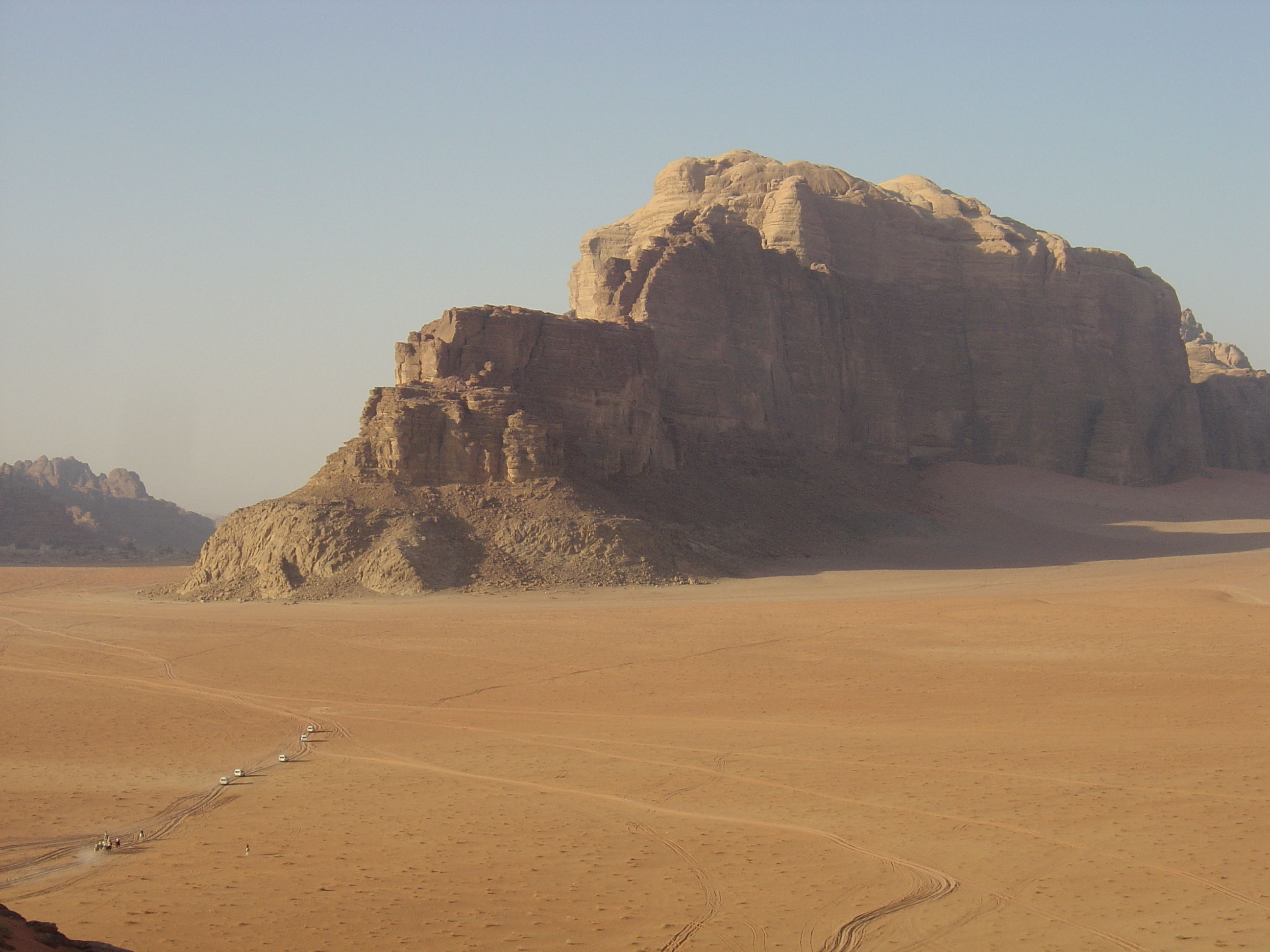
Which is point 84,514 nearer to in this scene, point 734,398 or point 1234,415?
point 734,398

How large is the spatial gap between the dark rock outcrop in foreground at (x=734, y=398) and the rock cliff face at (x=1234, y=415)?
2.92 metres

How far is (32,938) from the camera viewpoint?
6348 millimetres

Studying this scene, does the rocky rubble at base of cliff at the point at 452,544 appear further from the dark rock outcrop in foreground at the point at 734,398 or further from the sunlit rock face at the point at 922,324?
the sunlit rock face at the point at 922,324

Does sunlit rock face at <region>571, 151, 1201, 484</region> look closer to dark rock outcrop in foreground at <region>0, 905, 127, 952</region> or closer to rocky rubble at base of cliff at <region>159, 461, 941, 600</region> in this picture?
rocky rubble at base of cliff at <region>159, 461, 941, 600</region>

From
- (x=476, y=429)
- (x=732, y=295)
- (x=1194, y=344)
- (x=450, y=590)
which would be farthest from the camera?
(x=1194, y=344)

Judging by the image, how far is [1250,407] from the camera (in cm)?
7725

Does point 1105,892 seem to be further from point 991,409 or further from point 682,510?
point 991,409

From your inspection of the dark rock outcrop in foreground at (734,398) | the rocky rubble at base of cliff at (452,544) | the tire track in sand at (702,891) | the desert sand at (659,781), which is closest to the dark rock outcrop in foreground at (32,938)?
the desert sand at (659,781)

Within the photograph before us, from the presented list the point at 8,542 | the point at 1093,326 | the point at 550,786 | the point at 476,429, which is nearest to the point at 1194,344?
the point at 1093,326

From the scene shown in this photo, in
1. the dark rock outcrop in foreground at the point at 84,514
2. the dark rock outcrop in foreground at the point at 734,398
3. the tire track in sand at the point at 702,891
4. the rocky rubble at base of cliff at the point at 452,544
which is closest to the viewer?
the tire track in sand at the point at 702,891

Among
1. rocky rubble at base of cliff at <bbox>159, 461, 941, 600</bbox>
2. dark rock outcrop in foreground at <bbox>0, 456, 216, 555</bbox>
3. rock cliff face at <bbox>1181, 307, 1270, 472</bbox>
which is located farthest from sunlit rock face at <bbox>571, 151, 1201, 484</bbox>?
dark rock outcrop in foreground at <bbox>0, 456, 216, 555</bbox>

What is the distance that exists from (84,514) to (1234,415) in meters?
81.1

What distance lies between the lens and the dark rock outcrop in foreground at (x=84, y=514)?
7419cm

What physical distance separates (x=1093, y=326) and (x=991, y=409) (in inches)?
317
